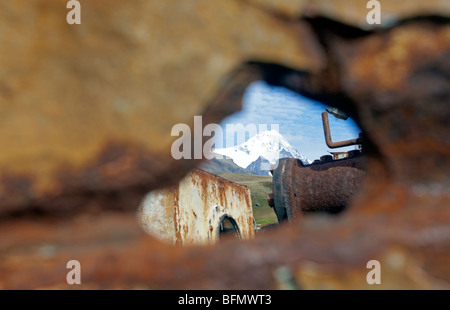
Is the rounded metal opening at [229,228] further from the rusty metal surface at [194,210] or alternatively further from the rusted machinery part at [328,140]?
the rusted machinery part at [328,140]

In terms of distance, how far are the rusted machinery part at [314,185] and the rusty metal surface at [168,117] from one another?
2.63 meters

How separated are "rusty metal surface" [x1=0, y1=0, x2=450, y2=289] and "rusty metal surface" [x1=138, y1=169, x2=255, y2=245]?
1678 mm

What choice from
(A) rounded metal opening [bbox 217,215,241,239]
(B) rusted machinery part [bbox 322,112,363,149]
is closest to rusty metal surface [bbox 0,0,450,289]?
(B) rusted machinery part [bbox 322,112,363,149]

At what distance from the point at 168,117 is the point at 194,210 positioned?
3.84m

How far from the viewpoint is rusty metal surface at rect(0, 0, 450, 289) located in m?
0.75

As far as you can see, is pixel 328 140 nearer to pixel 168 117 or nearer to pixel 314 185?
pixel 314 185

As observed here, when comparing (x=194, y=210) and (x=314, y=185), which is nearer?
(x=314, y=185)

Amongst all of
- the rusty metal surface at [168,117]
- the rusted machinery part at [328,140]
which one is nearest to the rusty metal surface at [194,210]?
the rusty metal surface at [168,117]

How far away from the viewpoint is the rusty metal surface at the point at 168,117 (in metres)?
0.75

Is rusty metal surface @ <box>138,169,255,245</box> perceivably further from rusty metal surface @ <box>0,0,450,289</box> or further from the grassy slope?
the grassy slope

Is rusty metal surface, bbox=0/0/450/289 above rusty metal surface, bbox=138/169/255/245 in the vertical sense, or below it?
below

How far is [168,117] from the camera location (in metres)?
0.82

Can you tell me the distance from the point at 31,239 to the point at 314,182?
131 inches

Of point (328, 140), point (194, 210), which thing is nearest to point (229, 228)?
point (194, 210)
